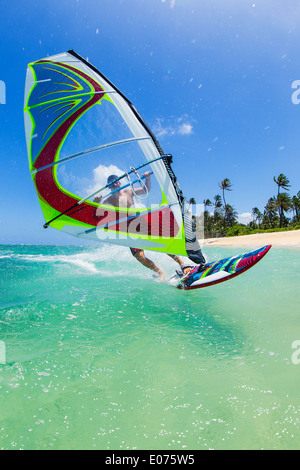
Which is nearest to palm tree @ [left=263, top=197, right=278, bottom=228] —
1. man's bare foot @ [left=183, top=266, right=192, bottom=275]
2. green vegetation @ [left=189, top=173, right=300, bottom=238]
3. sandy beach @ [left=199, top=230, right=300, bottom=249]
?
green vegetation @ [left=189, top=173, right=300, bottom=238]

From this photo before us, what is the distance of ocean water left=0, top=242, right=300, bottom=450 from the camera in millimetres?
1273

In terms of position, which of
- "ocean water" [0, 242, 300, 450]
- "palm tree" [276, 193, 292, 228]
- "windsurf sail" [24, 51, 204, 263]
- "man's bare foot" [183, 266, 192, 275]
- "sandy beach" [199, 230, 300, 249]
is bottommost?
"sandy beach" [199, 230, 300, 249]

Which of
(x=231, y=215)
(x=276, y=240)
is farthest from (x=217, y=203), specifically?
(x=276, y=240)

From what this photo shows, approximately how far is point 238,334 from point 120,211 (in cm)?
277

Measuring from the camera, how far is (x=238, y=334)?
→ 263 cm

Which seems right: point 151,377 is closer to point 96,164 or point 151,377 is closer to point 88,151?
point 96,164

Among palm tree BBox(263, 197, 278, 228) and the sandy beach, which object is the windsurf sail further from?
palm tree BBox(263, 197, 278, 228)

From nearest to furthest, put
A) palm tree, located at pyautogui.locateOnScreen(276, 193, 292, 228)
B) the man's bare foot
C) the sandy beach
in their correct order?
the man's bare foot < the sandy beach < palm tree, located at pyautogui.locateOnScreen(276, 193, 292, 228)

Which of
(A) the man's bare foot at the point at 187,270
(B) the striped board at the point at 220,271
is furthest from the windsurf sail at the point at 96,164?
(A) the man's bare foot at the point at 187,270

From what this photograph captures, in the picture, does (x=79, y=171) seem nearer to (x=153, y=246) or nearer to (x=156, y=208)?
(x=156, y=208)

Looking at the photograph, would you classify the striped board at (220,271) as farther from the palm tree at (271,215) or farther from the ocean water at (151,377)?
the palm tree at (271,215)

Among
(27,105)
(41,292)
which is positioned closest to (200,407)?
(41,292)

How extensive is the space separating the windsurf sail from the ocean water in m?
1.41

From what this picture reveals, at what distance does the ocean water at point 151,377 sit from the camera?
127cm
